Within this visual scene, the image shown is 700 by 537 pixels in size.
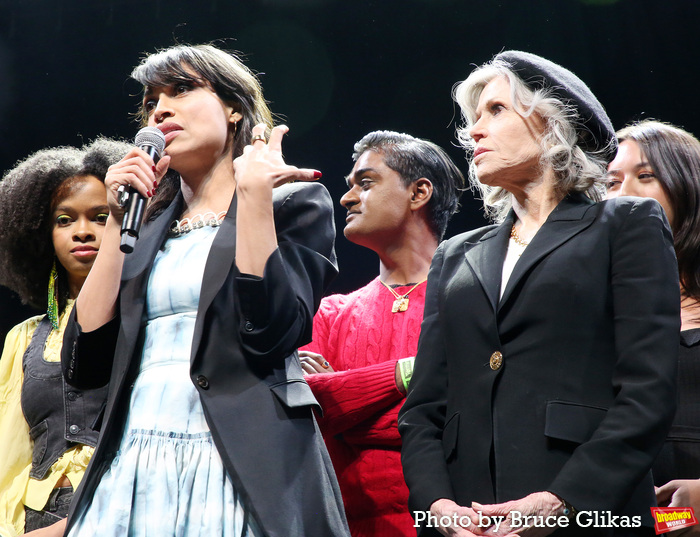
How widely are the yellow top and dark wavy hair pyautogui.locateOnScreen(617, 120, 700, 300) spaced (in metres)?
1.79

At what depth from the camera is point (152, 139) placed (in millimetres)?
1997

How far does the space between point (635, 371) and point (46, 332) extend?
5.95 ft

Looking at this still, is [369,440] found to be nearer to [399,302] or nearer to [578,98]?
[399,302]

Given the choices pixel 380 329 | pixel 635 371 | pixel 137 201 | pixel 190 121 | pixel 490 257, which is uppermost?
pixel 190 121

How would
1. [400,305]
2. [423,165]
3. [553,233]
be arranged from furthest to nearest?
[423,165] → [400,305] → [553,233]

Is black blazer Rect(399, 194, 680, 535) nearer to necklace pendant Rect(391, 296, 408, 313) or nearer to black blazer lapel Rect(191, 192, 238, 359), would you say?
black blazer lapel Rect(191, 192, 238, 359)

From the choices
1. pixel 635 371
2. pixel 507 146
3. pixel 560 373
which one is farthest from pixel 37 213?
pixel 635 371

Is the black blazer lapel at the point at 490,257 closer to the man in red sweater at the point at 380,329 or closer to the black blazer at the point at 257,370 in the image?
the black blazer at the point at 257,370

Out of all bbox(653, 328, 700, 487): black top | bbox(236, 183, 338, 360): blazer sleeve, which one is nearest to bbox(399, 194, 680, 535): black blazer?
bbox(236, 183, 338, 360): blazer sleeve

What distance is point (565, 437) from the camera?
155cm

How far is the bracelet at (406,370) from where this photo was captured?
7.48 ft

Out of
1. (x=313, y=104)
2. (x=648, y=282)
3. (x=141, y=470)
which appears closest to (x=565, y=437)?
(x=648, y=282)

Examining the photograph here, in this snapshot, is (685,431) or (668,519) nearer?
(668,519)

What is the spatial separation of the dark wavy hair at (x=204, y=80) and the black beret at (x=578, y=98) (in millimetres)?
684
